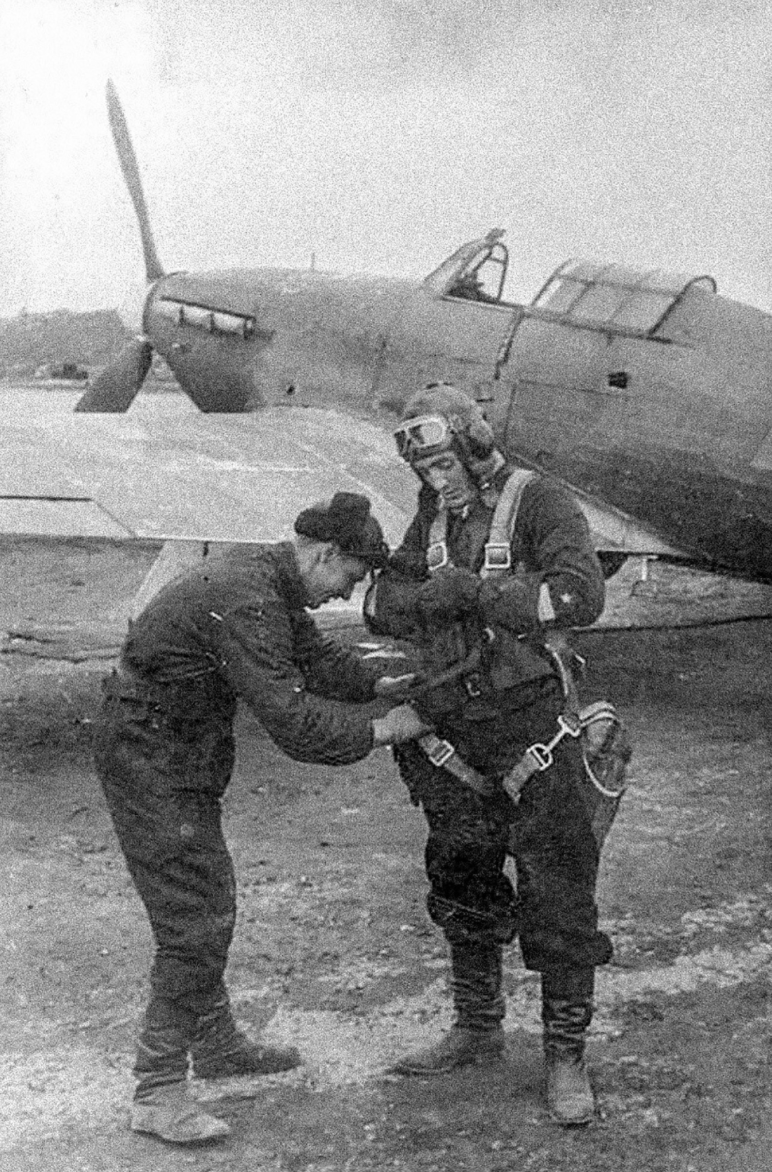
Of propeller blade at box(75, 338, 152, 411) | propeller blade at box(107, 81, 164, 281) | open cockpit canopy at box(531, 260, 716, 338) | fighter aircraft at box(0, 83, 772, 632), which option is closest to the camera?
fighter aircraft at box(0, 83, 772, 632)

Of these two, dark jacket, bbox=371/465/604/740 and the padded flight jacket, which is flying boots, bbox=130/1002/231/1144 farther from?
the padded flight jacket

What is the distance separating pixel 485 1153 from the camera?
3.49 meters

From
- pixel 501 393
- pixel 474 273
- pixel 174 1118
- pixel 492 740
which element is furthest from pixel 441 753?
pixel 474 273

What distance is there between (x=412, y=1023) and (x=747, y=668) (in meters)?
5.47

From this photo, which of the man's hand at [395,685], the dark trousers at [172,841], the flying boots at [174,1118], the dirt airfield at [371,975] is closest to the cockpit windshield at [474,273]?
the dirt airfield at [371,975]

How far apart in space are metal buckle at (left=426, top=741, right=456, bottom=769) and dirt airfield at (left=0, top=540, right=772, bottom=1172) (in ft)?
3.07

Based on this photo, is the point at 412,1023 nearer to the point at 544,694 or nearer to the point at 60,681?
the point at 544,694

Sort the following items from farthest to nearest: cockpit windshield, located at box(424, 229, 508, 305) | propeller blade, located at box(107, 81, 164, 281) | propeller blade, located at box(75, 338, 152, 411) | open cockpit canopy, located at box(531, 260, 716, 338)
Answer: propeller blade, located at box(107, 81, 164, 281), propeller blade, located at box(75, 338, 152, 411), cockpit windshield, located at box(424, 229, 508, 305), open cockpit canopy, located at box(531, 260, 716, 338)

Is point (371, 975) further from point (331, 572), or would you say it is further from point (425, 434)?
point (425, 434)

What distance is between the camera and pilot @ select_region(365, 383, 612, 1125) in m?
3.75

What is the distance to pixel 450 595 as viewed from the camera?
3.72 m

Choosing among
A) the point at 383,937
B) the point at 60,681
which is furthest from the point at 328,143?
the point at 383,937

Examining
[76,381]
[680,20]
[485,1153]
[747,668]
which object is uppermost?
[680,20]

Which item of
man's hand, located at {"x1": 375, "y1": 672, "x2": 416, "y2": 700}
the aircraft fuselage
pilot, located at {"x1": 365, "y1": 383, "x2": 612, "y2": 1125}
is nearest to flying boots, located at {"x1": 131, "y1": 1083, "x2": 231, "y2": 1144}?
pilot, located at {"x1": 365, "y1": 383, "x2": 612, "y2": 1125}
